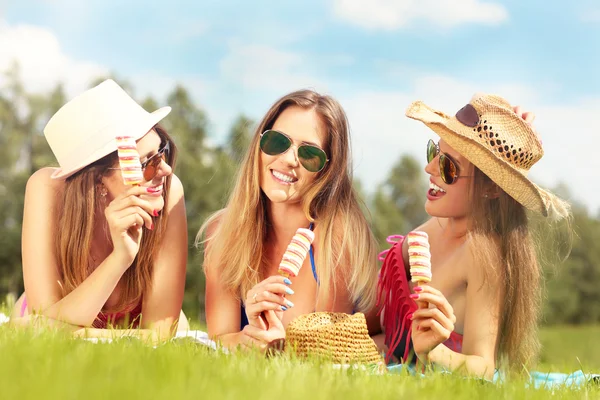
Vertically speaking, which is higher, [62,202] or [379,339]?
[62,202]

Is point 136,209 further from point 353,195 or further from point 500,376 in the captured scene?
point 500,376

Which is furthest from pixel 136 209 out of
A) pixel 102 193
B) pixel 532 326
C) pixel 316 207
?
pixel 532 326

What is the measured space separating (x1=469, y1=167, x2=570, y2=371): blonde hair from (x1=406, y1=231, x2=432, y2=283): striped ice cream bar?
52 cm

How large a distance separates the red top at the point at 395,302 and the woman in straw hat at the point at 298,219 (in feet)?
0.37

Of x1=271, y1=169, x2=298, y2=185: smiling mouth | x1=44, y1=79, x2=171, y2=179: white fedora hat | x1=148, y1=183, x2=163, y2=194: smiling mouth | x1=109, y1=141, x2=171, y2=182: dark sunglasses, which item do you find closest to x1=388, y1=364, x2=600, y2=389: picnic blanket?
x1=271, y1=169, x2=298, y2=185: smiling mouth

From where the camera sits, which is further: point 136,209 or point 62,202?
point 62,202

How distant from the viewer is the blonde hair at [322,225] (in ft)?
17.2

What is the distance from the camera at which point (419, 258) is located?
14.9ft

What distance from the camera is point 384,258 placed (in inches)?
212

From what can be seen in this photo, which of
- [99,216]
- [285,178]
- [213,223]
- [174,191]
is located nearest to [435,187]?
[285,178]

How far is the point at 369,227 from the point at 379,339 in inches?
35.6

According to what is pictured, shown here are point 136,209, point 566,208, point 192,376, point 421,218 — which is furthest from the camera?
point 421,218

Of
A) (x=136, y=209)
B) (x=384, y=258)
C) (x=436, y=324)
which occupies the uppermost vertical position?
Result: (x=136, y=209)

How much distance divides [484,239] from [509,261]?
0.25 meters
